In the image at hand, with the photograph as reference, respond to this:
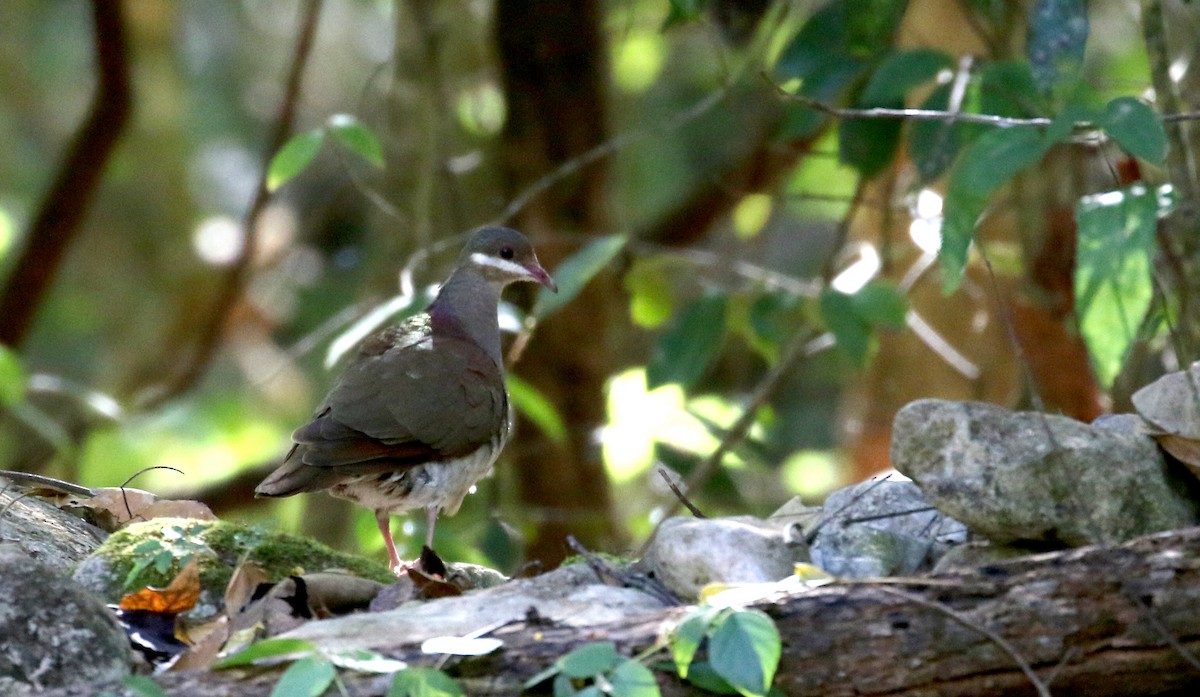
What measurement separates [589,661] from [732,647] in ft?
0.86

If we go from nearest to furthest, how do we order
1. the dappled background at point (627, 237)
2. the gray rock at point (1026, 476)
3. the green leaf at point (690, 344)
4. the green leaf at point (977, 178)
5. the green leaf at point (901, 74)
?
the green leaf at point (977, 178) < the gray rock at point (1026, 476) < the dappled background at point (627, 237) < the green leaf at point (901, 74) < the green leaf at point (690, 344)

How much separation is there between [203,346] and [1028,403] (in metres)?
5.31

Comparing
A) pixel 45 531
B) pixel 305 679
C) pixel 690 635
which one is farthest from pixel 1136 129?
pixel 45 531

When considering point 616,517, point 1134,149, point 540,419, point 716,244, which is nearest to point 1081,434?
point 1134,149

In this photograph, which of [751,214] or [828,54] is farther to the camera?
[751,214]

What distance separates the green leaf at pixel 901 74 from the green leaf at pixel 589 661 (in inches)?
138

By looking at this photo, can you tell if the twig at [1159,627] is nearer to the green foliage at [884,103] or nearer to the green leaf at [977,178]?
the green leaf at [977,178]

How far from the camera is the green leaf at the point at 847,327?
6105mm

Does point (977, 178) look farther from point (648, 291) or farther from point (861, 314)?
point (648, 291)

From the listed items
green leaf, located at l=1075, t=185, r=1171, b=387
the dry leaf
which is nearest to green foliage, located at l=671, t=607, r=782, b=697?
green leaf, located at l=1075, t=185, r=1171, b=387

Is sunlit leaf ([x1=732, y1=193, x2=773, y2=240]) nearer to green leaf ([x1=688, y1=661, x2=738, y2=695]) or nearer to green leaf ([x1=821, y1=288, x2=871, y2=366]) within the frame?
green leaf ([x1=821, y1=288, x2=871, y2=366])

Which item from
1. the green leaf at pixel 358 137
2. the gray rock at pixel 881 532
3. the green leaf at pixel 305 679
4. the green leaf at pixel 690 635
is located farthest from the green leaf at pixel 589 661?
the green leaf at pixel 358 137

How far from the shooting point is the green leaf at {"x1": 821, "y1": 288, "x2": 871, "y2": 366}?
611 centimetres

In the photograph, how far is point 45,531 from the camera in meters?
4.12
